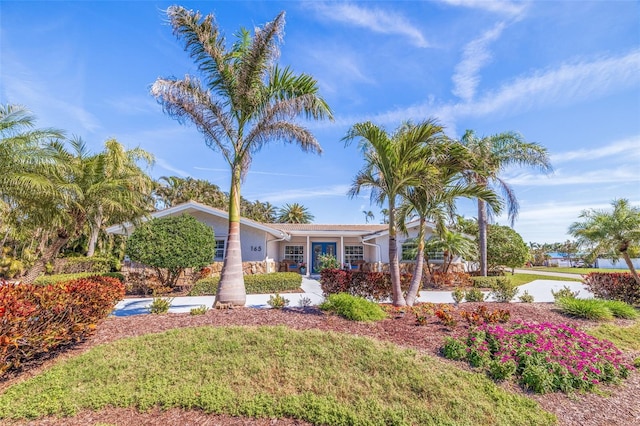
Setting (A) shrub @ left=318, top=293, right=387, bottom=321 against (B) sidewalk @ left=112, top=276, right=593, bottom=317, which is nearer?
(A) shrub @ left=318, top=293, right=387, bottom=321

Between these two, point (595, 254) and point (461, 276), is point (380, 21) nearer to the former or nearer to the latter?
point (595, 254)

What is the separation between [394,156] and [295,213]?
37774mm

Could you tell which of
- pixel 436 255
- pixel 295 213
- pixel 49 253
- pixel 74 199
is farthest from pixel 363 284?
pixel 295 213

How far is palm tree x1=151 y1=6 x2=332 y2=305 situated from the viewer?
7363 millimetres

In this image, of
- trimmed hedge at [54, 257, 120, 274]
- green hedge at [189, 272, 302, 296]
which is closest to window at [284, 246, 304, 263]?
green hedge at [189, 272, 302, 296]

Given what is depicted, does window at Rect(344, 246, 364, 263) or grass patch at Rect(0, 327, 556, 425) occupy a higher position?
window at Rect(344, 246, 364, 263)

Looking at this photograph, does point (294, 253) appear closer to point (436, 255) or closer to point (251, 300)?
point (436, 255)

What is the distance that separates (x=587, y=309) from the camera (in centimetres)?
753

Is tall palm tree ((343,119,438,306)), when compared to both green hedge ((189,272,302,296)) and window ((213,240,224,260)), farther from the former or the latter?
window ((213,240,224,260))

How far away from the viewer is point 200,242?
11.9 metres

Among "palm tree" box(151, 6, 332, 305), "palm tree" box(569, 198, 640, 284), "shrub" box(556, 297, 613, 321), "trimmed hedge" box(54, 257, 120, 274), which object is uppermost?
"palm tree" box(151, 6, 332, 305)

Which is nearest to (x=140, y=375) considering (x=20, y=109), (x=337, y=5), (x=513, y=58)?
(x=20, y=109)

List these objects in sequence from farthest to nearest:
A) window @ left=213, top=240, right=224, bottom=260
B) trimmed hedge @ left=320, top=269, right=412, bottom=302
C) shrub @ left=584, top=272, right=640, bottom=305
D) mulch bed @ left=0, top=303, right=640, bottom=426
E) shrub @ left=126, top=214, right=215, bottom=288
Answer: window @ left=213, top=240, right=224, bottom=260, shrub @ left=126, top=214, right=215, bottom=288, shrub @ left=584, top=272, right=640, bottom=305, trimmed hedge @ left=320, top=269, right=412, bottom=302, mulch bed @ left=0, top=303, right=640, bottom=426

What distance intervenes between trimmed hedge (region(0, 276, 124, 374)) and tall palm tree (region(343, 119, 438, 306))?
6788 millimetres
